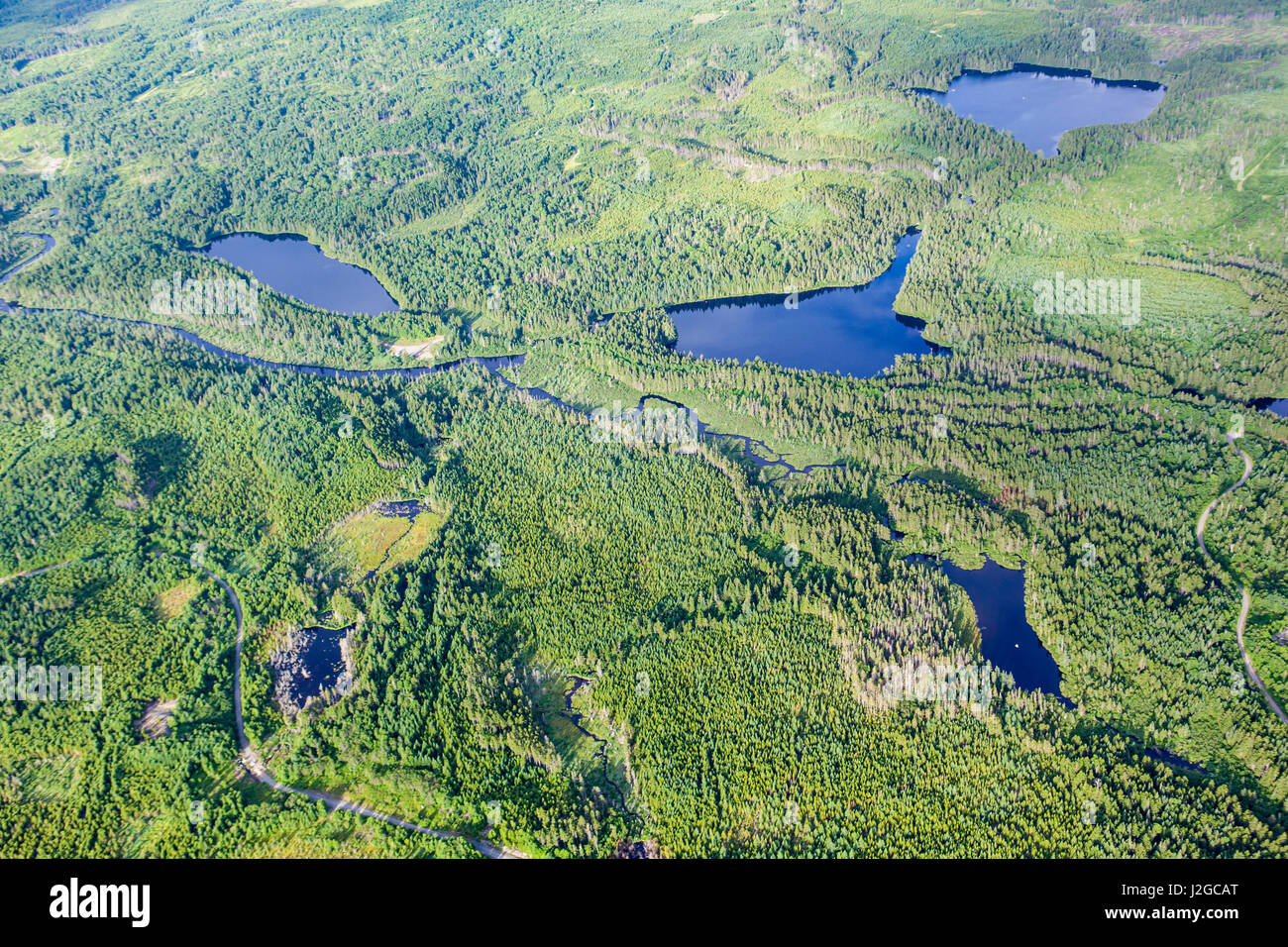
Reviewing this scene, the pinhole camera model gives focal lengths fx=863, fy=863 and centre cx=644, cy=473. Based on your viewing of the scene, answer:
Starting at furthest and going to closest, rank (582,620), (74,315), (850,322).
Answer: (74,315)
(850,322)
(582,620)

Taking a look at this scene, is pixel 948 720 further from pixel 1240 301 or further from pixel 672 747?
pixel 1240 301

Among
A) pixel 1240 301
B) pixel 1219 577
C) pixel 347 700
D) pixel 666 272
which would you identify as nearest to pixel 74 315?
pixel 666 272

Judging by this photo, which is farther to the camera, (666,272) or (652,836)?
(666,272)
